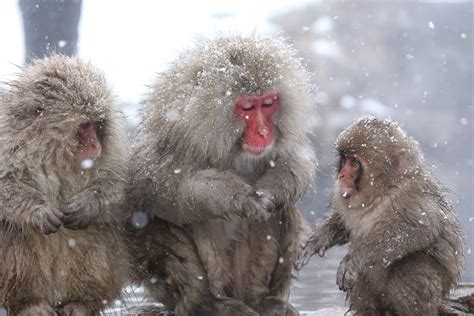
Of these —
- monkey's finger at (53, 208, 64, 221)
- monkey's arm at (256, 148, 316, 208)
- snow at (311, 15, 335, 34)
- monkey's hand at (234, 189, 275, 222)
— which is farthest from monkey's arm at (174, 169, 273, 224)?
snow at (311, 15, 335, 34)

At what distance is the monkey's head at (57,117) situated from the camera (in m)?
4.69

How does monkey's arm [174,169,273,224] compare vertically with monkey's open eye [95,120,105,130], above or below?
below

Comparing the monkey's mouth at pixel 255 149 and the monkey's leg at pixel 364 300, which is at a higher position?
the monkey's mouth at pixel 255 149

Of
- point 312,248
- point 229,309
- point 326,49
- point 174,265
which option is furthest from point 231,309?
point 326,49

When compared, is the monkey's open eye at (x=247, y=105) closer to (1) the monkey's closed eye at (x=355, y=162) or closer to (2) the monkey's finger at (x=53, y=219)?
(1) the monkey's closed eye at (x=355, y=162)

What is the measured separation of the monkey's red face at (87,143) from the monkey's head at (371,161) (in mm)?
1309

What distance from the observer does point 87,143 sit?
4.76m

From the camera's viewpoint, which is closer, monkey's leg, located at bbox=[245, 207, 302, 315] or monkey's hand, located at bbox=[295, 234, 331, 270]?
monkey's hand, located at bbox=[295, 234, 331, 270]

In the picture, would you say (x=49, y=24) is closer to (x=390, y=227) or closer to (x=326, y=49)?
(x=390, y=227)

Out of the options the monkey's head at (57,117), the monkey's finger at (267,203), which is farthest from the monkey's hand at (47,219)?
the monkey's finger at (267,203)

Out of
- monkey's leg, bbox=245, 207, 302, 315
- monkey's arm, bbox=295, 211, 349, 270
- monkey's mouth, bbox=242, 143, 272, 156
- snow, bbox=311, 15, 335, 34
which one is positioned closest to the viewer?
monkey's mouth, bbox=242, 143, 272, 156

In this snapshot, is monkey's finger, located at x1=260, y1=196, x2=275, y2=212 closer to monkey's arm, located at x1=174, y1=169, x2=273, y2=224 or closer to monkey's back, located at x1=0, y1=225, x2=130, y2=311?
monkey's arm, located at x1=174, y1=169, x2=273, y2=224

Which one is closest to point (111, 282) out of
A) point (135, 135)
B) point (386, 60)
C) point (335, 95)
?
point (135, 135)

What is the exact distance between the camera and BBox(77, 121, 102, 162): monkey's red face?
4.75 m
